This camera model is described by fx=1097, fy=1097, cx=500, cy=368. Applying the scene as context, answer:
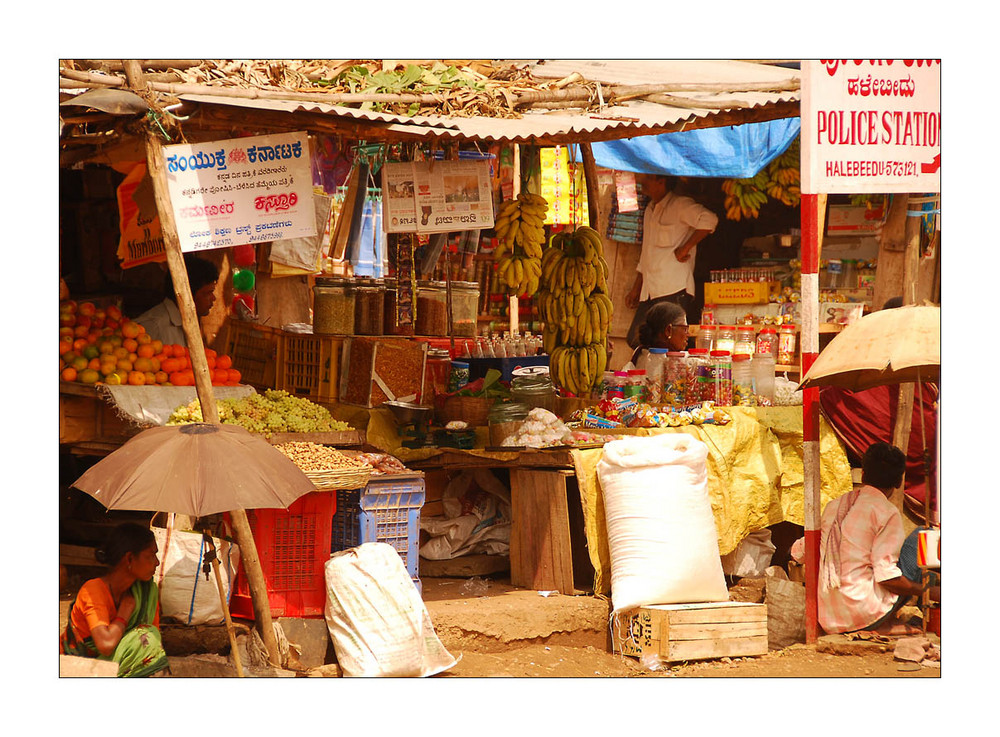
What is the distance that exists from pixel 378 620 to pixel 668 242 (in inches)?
245

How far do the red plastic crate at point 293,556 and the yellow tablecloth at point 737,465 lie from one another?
4.04 ft

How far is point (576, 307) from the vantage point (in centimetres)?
743

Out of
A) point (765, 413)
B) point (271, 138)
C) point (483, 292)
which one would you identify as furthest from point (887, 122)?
point (483, 292)

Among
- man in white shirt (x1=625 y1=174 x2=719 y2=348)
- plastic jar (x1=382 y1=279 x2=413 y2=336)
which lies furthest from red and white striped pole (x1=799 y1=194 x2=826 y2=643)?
man in white shirt (x1=625 y1=174 x2=719 y2=348)

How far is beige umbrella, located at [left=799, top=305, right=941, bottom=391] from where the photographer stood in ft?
16.7

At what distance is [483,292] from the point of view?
10625mm

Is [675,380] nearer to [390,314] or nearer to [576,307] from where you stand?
[576,307]

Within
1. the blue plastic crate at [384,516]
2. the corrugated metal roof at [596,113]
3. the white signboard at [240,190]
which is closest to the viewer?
the white signboard at [240,190]

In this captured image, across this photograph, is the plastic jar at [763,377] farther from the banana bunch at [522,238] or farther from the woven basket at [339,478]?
the woven basket at [339,478]

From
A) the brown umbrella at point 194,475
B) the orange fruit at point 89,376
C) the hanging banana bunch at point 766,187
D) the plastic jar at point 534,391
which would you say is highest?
the hanging banana bunch at point 766,187

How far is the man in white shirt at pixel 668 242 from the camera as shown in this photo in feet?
34.1

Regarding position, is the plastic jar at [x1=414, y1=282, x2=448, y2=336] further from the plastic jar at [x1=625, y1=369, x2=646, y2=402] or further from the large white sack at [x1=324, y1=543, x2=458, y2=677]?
the large white sack at [x1=324, y1=543, x2=458, y2=677]

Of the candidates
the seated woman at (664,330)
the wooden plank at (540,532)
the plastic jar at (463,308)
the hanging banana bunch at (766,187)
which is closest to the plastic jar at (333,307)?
the plastic jar at (463,308)

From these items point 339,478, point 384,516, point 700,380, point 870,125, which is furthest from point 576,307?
point 339,478
